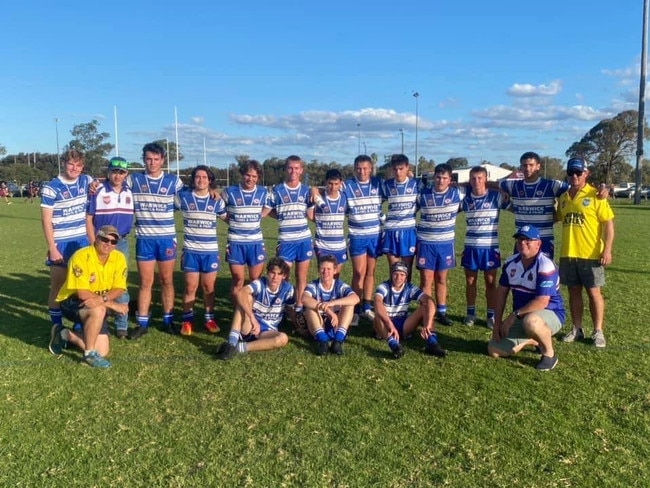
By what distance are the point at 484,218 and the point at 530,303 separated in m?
1.39

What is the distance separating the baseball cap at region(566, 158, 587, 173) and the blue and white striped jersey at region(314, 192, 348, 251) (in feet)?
8.15

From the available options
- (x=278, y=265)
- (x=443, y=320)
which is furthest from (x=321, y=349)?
(x=443, y=320)

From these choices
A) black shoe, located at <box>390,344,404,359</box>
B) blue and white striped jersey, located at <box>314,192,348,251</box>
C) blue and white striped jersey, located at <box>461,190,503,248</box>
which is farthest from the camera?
blue and white striped jersey, located at <box>314,192,348,251</box>

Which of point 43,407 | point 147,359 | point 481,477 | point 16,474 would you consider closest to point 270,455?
point 481,477

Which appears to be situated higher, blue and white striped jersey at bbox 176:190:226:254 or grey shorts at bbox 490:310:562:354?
blue and white striped jersey at bbox 176:190:226:254

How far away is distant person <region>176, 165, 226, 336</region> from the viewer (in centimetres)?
578

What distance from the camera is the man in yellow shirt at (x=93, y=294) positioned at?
4852 mm

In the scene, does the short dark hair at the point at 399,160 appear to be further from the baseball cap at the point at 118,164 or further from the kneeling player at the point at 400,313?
the baseball cap at the point at 118,164

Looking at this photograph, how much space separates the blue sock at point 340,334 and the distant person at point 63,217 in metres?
2.89

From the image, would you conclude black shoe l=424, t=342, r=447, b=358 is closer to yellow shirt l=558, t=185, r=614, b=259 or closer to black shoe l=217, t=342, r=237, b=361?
yellow shirt l=558, t=185, r=614, b=259

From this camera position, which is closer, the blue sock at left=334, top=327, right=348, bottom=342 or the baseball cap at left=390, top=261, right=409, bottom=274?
the blue sock at left=334, top=327, right=348, bottom=342

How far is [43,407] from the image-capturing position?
3918 mm

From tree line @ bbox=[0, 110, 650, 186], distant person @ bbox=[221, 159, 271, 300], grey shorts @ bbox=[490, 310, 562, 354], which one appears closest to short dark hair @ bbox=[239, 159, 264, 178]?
distant person @ bbox=[221, 159, 271, 300]

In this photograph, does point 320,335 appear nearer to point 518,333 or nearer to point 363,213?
point 363,213
